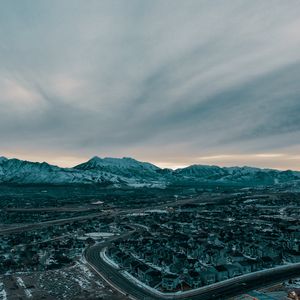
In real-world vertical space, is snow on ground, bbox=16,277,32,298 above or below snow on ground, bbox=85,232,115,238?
below

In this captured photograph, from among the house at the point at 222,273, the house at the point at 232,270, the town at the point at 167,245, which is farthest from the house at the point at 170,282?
the house at the point at 232,270

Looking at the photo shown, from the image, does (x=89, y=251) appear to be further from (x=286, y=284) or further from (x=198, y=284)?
(x=286, y=284)

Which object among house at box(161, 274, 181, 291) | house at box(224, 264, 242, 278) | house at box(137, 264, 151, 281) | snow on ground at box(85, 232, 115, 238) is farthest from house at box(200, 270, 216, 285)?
snow on ground at box(85, 232, 115, 238)

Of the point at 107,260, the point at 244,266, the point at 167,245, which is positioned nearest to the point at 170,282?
the point at 244,266

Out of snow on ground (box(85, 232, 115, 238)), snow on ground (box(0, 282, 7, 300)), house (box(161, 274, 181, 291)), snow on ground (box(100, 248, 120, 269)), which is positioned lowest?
snow on ground (box(0, 282, 7, 300))

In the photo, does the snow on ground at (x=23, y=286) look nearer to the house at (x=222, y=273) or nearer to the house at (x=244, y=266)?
the house at (x=222, y=273)

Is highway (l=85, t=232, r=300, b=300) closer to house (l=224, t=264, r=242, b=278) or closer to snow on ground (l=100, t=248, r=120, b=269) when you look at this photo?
snow on ground (l=100, t=248, r=120, b=269)

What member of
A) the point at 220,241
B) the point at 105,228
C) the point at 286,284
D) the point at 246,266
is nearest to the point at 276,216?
the point at 220,241

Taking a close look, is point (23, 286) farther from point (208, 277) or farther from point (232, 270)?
point (232, 270)
